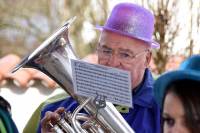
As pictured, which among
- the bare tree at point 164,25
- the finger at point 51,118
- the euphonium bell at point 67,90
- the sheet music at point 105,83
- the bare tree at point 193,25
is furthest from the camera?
the bare tree at point 164,25

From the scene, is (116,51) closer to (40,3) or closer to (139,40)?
(139,40)

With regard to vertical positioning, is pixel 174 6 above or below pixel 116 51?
below

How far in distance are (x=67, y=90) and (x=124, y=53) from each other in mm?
412

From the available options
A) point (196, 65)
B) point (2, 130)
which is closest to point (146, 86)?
point (2, 130)

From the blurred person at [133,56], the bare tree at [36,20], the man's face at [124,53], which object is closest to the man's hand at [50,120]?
the blurred person at [133,56]

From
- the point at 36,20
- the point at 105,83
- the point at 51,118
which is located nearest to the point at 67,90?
the point at 51,118

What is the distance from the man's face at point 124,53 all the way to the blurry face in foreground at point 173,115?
4.08 feet

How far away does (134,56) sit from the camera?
3.23 meters

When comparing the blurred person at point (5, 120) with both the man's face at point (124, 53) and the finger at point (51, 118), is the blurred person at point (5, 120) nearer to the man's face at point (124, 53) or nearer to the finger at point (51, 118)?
the finger at point (51, 118)

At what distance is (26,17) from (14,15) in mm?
399

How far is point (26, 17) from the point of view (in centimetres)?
1569

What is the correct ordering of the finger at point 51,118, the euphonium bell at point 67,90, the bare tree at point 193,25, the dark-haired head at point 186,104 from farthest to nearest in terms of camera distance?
the bare tree at point 193,25, the finger at point 51,118, the euphonium bell at point 67,90, the dark-haired head at point 186,104

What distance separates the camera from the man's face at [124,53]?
3.17m

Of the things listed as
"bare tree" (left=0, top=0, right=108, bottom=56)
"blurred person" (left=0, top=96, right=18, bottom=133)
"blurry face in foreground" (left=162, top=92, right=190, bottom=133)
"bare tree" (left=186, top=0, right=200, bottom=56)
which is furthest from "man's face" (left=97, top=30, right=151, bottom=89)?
"bare tree" (left=0, top=0, right=108, bottom=56)
